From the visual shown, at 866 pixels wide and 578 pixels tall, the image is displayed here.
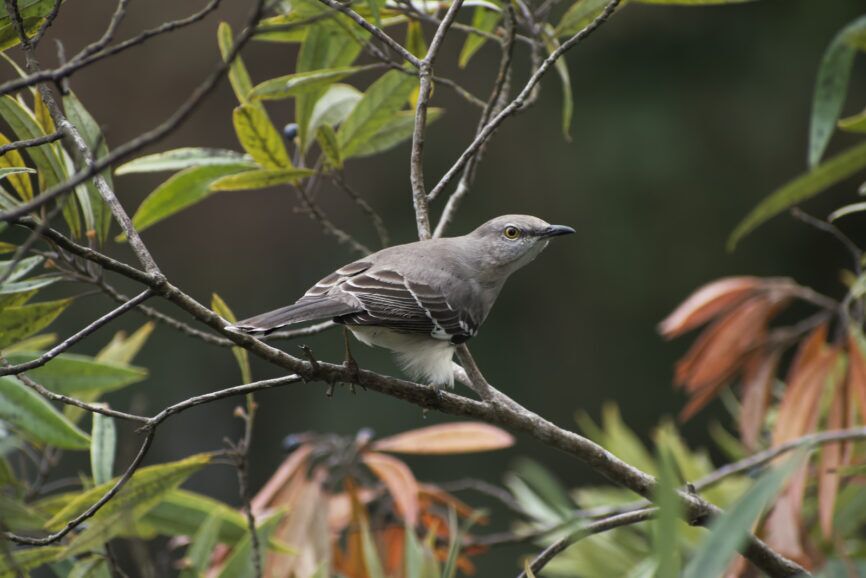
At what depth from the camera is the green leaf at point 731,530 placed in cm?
81

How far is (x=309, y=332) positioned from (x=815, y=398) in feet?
4.07

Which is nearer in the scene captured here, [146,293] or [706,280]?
[146,293]

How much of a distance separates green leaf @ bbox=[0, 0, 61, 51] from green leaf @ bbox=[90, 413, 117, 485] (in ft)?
2.43

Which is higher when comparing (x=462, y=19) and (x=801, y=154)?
(x=462, y=19)

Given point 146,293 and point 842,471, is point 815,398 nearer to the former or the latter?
point 842,471

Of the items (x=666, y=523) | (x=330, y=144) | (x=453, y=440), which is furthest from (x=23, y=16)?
(x=453, y=440)

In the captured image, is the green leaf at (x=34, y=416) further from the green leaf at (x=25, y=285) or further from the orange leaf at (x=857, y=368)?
the orange leaf at (x=857, y=368)

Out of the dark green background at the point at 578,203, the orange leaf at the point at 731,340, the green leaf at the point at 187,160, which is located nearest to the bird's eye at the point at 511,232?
the orange leaf at the point at 731,340

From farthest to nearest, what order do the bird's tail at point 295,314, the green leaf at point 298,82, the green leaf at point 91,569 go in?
the green leaf at point 298,82, the green leaf at point 91,569, the bird's tail at point 295,314

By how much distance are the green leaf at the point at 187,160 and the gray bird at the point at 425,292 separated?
0.34 m

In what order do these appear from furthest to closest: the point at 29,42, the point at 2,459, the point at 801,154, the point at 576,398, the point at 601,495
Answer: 1. the point at 576,398
2. the point at 801,154
3. the point at 601,495
4. the point at 2,459
5. the point at 29,42

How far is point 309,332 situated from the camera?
6.28ft

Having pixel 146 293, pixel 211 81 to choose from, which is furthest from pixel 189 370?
pixel 211 81

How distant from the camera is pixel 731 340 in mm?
2555
